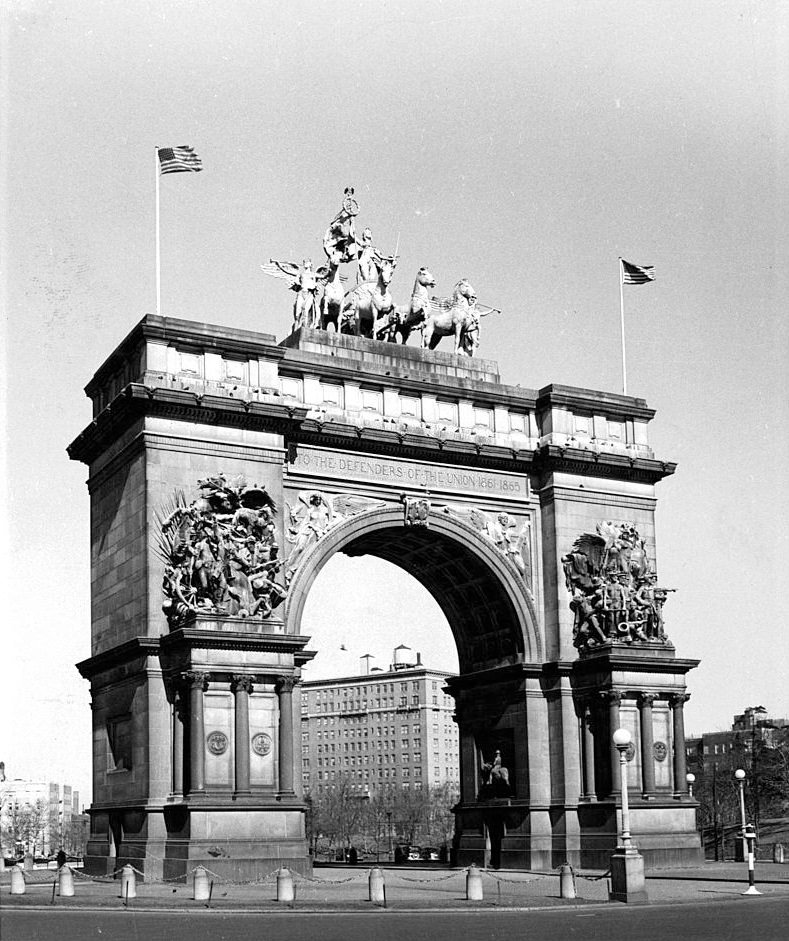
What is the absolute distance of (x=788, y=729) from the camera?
117625 millimetres

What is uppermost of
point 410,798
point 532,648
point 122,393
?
point 122,393

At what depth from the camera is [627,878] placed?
36719 mm

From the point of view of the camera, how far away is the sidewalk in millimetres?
34094

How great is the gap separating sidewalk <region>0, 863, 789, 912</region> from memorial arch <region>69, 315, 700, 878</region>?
80.4 inches

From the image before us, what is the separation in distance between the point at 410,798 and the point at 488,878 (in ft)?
408

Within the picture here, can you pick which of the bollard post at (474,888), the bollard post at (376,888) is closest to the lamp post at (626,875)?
the bollard post at (474,888)

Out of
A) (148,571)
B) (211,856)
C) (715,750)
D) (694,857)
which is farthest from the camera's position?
(715,750)

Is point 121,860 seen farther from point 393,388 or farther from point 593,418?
point 593,418

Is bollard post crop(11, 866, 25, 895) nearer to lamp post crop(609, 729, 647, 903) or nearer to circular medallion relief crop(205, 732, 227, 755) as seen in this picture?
circular medallion relief crop(205, 732, 227, 755)

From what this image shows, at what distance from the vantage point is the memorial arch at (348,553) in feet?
147

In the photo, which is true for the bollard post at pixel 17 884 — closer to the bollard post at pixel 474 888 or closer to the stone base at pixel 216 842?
the stone base at pixel 216 842

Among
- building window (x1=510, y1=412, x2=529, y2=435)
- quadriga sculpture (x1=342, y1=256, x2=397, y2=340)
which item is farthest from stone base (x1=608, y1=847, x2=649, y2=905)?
quadriga sculpture (x1=342, y1=256, x2=397, y2=340)

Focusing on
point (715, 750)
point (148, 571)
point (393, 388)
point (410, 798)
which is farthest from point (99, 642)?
point (715, 750)

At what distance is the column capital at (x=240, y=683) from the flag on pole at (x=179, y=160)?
17151 mm
